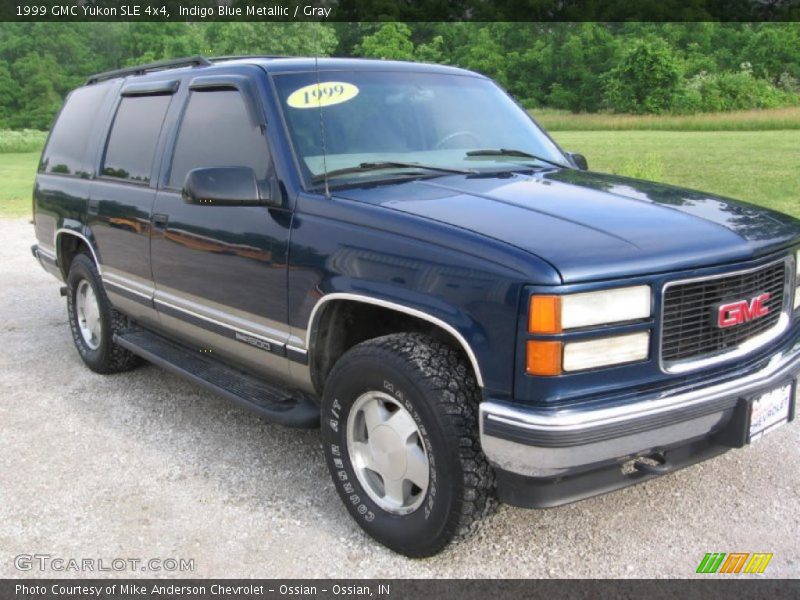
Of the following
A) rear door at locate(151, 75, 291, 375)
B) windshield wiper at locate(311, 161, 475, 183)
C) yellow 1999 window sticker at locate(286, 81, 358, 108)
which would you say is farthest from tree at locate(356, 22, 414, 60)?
windshield wiper at locate(311, 161, 475, 183)

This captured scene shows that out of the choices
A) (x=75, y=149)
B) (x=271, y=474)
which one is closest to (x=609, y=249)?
(x=271, y=474)

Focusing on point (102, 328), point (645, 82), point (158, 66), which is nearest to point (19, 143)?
point (645, 82)

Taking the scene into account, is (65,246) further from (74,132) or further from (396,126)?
(396,126)

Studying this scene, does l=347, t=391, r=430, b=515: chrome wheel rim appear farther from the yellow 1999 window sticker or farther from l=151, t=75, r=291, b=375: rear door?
the yellow 1999 window sticker

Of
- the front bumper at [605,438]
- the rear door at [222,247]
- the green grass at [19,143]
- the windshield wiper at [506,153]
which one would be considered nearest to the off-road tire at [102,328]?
the rear door at [222,247]

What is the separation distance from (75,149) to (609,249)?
4284 mm

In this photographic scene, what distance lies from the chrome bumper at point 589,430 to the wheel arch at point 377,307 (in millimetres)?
200

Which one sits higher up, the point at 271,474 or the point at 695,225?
the point at 695,225

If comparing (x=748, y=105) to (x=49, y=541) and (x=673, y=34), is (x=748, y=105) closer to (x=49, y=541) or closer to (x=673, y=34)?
(x=673, y=34)

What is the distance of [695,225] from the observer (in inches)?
123

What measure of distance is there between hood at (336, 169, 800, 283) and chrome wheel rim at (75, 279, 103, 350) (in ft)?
9.37

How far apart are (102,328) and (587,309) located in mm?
3791

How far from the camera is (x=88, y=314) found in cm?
576

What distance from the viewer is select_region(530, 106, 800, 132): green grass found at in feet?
113
